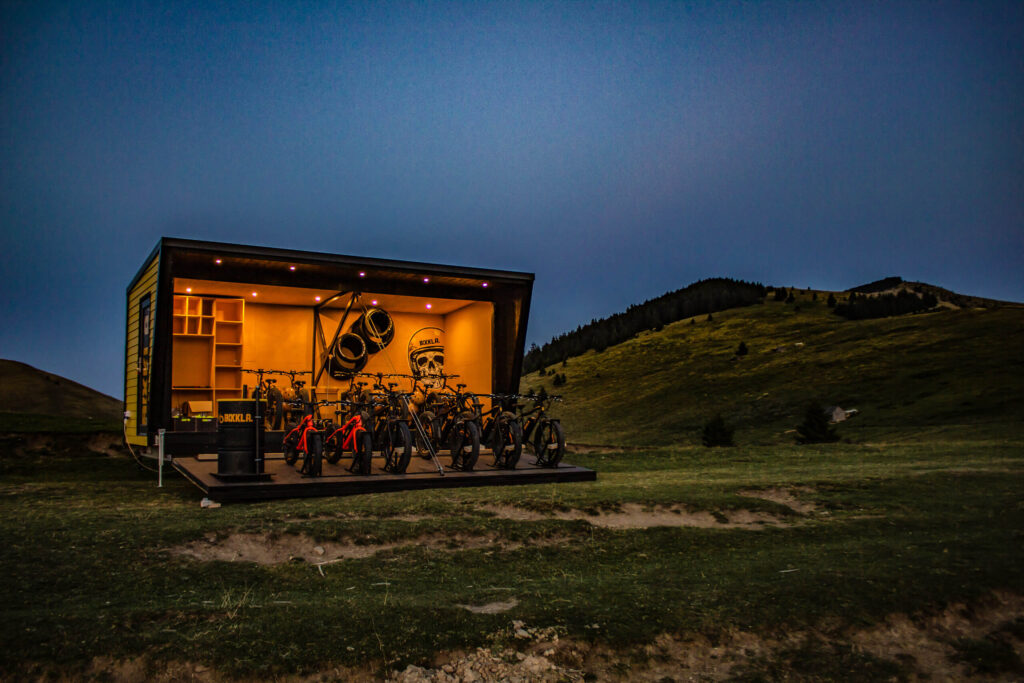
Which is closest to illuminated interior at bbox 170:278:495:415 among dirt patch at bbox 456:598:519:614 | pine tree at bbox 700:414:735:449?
dirt patch at bbox 456:598:519:614

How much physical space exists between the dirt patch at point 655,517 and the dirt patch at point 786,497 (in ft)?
2.04

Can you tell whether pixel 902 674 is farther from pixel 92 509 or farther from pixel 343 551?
pixel 92 509

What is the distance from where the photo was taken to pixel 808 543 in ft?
21.6

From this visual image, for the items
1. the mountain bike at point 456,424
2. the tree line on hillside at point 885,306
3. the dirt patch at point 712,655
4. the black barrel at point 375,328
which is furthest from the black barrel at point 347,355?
the tree line on hillside at point 885,306

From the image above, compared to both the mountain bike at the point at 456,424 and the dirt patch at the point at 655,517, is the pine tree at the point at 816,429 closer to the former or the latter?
the mountain bike at the point at 456,424

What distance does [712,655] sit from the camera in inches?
171

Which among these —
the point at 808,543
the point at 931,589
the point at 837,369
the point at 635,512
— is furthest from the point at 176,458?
the point at 837,369

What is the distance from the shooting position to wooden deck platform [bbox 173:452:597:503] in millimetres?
8289

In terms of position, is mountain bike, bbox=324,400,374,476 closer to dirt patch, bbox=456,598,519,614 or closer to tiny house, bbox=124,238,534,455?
tiny house, bbox=124,238,534,455

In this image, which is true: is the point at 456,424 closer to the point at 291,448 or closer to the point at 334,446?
the point at 334,446

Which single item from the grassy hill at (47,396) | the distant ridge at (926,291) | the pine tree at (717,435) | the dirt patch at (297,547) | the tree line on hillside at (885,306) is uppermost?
the distant ridge at (926,291)

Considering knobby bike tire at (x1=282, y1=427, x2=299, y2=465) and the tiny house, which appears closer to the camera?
knobby bike tire at (x1=282, y1=427, x2=299, y2=465)

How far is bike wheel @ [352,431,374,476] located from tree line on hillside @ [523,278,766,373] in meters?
55.6

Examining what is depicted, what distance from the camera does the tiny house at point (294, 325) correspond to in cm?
1147
